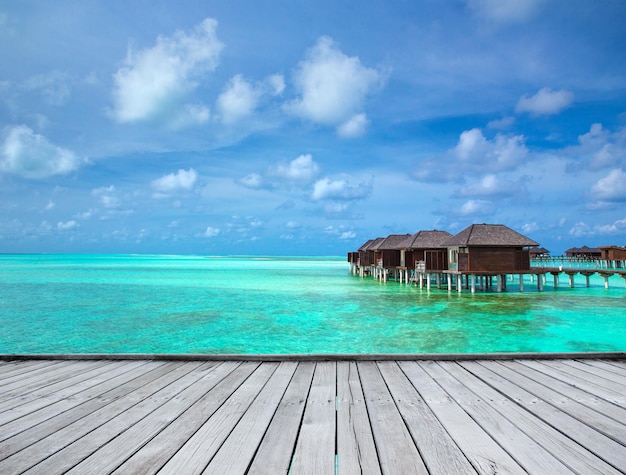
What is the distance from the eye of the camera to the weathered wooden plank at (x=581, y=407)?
2.92 m

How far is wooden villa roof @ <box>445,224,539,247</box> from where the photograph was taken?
30.2 m

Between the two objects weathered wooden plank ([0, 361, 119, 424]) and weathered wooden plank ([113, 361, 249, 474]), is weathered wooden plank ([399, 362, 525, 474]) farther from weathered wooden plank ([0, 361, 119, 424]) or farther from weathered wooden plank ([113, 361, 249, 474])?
weathered wooden plank ([0, 361, 119, 424])

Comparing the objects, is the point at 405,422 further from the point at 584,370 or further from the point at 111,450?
the point at 584,370

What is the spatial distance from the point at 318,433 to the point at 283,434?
0.79ft

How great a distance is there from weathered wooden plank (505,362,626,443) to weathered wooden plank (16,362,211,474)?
3302 mm

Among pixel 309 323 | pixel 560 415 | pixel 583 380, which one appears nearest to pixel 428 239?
pixel 309 323

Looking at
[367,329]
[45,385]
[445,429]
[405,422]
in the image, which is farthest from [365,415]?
[367,329]

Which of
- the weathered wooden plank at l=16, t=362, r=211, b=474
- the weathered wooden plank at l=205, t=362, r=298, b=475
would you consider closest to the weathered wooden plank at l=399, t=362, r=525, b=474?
the weathered wooden plank at l=205, t=362, r=298, b=475

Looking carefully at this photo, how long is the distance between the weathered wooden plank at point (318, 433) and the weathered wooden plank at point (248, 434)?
274mm

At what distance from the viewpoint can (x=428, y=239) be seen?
38.2 m

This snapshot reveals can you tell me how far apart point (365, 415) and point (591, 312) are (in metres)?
24.6

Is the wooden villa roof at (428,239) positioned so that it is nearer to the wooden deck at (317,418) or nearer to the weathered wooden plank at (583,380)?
the weathered wooden plank at (583,380)

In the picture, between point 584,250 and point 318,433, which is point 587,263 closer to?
point 584,250

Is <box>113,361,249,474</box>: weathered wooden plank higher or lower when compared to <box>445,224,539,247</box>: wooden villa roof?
lower
